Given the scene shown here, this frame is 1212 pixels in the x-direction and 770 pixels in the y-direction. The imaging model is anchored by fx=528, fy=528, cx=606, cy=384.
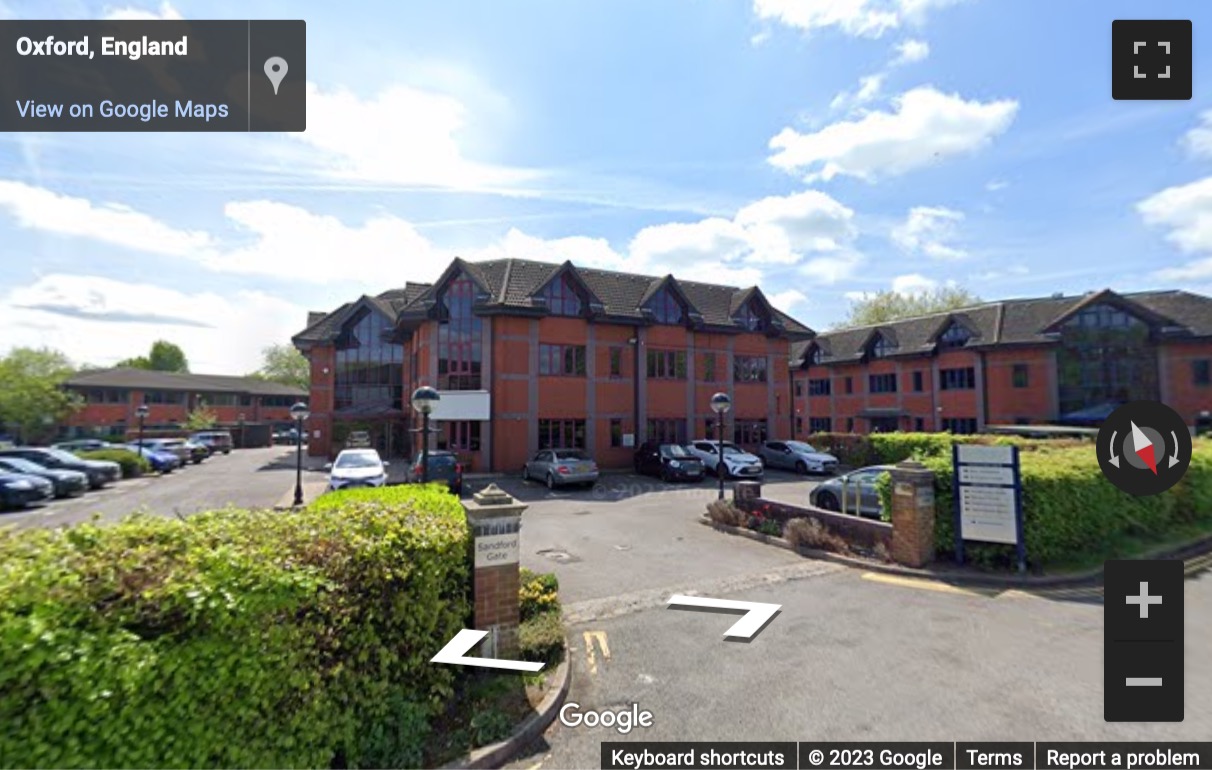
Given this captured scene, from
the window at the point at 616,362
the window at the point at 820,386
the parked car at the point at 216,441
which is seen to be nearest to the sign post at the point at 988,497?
the window at the point at 616,362

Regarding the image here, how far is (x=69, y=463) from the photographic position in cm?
2298

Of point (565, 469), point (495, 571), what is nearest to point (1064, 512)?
point (495, 571)

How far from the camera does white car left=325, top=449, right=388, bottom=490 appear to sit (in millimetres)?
17703

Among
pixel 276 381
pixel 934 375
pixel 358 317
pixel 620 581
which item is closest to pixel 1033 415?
pixel 934 375

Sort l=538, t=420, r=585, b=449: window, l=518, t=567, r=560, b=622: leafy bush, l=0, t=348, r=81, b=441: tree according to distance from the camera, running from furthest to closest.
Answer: l=0, t=348, r=81, b=441: tree, l=538, t=420, r=585, b=449: window, l=518, t=567, r=560, b=622: leafy bush

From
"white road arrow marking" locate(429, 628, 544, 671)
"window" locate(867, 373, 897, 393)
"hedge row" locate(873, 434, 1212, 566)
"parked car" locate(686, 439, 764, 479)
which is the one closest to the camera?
"white road arrow marking" locate(429, 628, 544, 671)

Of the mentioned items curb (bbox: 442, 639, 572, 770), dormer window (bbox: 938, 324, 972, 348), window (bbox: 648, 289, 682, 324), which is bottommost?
curb (bbox: 442, 639, 572, 770)

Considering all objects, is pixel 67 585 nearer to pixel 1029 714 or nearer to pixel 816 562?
pixel 1029 714

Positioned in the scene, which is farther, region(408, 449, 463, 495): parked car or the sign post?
region(408, 449, 463, 495): parked car

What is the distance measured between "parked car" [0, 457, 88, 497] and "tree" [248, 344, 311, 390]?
5496 cm

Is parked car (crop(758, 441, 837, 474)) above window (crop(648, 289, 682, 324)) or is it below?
below

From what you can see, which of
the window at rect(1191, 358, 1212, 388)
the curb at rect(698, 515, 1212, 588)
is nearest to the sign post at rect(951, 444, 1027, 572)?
the curb at rect(698, 515, 1212, 588)

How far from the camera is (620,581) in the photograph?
8.59 meters

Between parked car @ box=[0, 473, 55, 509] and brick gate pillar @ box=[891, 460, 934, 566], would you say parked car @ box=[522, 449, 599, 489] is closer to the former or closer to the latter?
brick gate pillar @ box=[891, 460, 934, 566]
